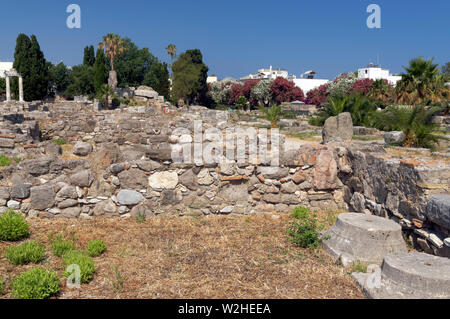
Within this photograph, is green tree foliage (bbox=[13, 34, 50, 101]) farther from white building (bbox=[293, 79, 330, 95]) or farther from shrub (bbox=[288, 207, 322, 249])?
shrub (bbox=[288, 207, 322, 249])

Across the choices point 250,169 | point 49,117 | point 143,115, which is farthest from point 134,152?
point 143,115

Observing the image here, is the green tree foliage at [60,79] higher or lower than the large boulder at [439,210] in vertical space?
higher

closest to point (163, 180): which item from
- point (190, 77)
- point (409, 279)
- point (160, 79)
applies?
point (409, 279)

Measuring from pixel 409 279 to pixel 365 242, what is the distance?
2.81 feet

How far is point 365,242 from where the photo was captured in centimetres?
387

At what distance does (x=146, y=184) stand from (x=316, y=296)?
2.94 meters

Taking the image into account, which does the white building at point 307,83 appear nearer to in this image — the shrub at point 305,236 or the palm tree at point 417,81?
the palm tree at point 417,81

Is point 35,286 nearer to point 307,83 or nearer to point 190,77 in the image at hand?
point 190,77

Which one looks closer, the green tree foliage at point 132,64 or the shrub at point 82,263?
the shrub at point 82,263

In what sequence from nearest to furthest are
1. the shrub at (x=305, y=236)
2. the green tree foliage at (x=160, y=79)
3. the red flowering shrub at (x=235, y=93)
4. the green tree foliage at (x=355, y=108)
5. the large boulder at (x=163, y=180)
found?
the shrub at (x=305, y=236)
the large boulder at (x=163, y=180)
the green tree foliage at (x=355, y=108)
the green tree foliage at (x=160, y=79)
the red flowering shrub at (x=235, y=93)

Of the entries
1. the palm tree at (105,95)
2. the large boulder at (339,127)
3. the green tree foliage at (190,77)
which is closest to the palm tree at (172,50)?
the green tree foliage at (190,77)

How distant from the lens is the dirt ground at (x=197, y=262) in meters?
3.19

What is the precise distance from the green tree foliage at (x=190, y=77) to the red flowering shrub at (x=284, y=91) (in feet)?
36.5

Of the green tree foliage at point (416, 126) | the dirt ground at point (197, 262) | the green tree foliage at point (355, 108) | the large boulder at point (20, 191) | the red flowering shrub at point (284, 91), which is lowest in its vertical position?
the dirt ground at point (197, 262)
